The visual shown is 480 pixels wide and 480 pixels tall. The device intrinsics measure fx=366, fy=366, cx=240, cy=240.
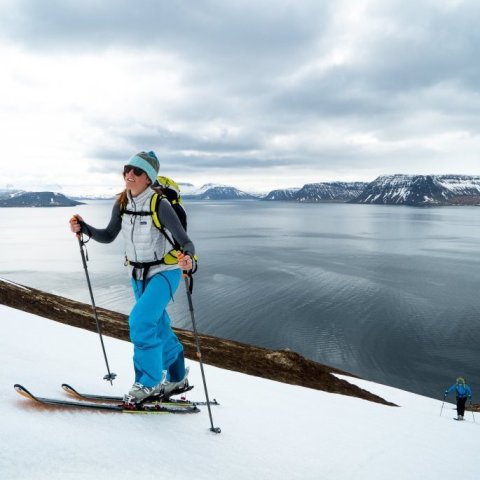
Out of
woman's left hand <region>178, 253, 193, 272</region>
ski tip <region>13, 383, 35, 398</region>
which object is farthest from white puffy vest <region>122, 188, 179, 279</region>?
ski tip <region>13, 383, 35, 398</region>

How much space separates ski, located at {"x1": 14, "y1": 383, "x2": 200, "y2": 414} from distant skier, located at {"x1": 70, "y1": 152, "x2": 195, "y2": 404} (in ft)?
0.49

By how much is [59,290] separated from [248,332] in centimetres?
3633

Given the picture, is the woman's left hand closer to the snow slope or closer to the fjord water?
the snow slope

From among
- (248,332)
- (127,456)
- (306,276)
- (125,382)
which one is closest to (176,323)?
(248,332)

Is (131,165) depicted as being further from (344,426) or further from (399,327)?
(399,327)

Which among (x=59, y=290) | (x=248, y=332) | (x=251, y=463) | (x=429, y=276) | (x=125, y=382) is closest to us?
(x=251, y=463)

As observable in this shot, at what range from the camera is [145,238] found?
16.1ft

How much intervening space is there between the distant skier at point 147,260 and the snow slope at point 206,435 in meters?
0.62

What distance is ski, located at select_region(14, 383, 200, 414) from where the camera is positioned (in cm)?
400

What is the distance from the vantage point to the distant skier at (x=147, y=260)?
4742 millimetres

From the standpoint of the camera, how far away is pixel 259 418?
593 centimetres

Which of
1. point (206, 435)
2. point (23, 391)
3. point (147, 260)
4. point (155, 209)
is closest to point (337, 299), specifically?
point (206, 435)

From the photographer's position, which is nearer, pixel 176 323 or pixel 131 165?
pixel 131 165

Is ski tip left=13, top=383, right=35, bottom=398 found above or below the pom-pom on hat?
below
